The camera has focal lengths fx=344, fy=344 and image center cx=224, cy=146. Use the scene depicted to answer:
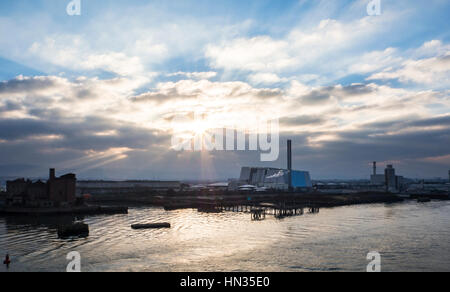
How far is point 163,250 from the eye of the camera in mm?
36875

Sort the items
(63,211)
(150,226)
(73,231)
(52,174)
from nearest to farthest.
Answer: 1. (73,231)
2. (150,226)
3. (63,211)
4. (52,174)

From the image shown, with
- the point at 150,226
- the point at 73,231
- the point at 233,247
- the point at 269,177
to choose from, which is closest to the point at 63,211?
A: the point at 150,226

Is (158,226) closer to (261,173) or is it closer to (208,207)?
(208,207)

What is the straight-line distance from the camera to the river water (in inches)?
1201

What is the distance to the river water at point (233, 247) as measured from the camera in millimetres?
30500

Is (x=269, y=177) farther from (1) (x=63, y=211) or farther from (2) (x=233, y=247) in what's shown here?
(2) (x=233, y=247)

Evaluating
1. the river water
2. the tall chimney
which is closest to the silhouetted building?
the tall chimney

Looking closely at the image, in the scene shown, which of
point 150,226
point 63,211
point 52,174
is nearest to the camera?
point 150,226

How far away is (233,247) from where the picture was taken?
3834 centimetres

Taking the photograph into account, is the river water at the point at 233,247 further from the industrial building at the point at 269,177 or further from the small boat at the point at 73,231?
the industrial building at the point at 269,177

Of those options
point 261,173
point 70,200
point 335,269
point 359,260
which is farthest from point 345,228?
point 261,173

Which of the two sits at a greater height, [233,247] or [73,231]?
[73,231]

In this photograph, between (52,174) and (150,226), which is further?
(52,174)

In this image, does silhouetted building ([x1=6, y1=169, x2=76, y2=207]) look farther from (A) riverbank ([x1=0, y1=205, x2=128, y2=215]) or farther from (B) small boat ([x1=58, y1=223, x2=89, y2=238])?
(B) small boat ([x1=58, y1=223, x2=89, y2=238])
